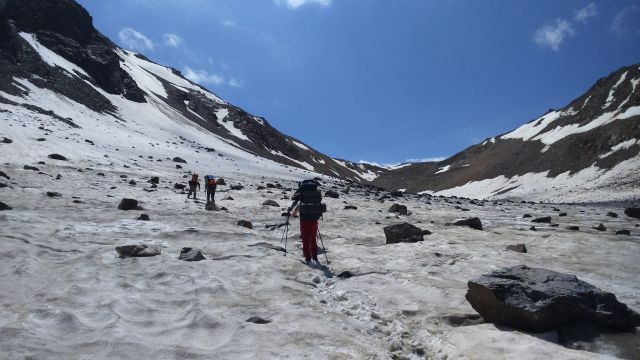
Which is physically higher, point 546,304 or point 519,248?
point 519,248

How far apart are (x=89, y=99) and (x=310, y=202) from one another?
5802 centimetres

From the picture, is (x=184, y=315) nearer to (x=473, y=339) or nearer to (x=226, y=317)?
(x=226, y=317)

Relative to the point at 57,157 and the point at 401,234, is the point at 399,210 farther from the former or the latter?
the point at 57,157

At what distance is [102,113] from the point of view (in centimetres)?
5891

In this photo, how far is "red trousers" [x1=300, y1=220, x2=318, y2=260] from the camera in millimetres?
11258

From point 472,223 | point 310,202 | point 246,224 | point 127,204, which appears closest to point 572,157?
point 472,223

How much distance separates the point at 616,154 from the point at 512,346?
71652 millimetres

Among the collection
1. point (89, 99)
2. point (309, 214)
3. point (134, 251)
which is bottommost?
point (134, 251)

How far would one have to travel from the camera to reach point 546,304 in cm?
625

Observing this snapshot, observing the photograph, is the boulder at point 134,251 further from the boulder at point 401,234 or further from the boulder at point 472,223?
the boulder at point 472,223

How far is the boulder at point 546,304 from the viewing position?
6.18 meters

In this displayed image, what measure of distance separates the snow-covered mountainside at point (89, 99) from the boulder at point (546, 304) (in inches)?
1358

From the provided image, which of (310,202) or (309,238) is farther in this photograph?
(310,202)

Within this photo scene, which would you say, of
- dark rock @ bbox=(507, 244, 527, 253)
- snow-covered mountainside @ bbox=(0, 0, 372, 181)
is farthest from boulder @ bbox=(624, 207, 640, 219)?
snow-covered mountainside @ bbox=(0, 0, 372, 181)
